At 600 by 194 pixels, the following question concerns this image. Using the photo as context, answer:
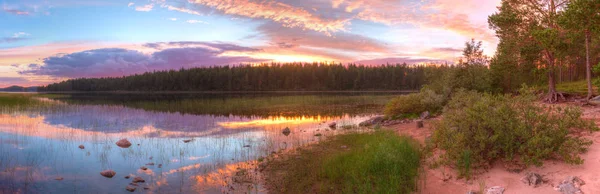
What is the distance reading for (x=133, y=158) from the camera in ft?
45.8

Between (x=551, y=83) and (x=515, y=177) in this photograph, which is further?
(x=551, y=83)

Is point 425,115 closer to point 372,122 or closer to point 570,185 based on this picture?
point 372,122

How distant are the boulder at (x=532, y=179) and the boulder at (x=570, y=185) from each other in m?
0.34

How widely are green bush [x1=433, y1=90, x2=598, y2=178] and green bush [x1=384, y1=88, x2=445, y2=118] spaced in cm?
1572

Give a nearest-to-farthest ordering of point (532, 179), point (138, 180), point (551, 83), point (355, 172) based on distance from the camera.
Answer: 1. point (532, 179)
2. point (355, 172)
3. point (138, 180)
4. point (551, 83)

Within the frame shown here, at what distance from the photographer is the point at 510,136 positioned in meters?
8.84

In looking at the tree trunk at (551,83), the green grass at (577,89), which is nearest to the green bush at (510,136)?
the tree trunk at (551,83)

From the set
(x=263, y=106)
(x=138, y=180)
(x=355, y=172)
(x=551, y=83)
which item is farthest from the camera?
(x=263, y=106)

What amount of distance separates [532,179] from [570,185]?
0.69m

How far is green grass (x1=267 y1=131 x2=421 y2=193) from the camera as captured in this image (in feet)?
29.6

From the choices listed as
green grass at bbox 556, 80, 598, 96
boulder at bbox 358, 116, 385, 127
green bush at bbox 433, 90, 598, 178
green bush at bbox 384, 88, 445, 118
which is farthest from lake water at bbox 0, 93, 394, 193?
green grass at bbox 556, 80, 598, 96

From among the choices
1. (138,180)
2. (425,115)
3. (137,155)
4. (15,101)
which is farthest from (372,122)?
(15,101)

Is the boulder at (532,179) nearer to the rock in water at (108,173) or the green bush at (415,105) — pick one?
Result: the rock in water at (108,173)

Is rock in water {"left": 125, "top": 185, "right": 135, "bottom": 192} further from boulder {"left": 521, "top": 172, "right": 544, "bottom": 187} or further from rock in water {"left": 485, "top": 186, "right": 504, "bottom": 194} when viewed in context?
boulder {"left": 521, "top": 172, "right": 544, "bottom": 187}
